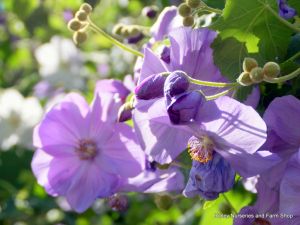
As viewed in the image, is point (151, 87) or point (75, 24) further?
point (75, 24)

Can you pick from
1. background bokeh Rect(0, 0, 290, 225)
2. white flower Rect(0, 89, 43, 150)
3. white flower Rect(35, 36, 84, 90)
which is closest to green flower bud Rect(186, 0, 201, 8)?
background bokeh Rect(0, 0, 290, 225)

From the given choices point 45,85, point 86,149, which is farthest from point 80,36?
point 45,85

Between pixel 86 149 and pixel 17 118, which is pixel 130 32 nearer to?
pixel 86 149

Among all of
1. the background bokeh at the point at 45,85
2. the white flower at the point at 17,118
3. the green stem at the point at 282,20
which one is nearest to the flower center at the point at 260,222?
the green stem at the point at 282,20

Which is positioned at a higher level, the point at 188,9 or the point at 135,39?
the point at 188,9

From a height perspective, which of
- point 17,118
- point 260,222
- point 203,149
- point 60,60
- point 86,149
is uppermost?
point 203,149

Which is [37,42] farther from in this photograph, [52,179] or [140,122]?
[140,122]

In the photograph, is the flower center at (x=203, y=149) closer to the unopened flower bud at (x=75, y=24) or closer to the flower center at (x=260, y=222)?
the flower center at (x=260, y=222)

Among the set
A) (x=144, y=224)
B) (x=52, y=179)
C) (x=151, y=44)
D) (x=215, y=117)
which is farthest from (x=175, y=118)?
(x=144, y=224)
